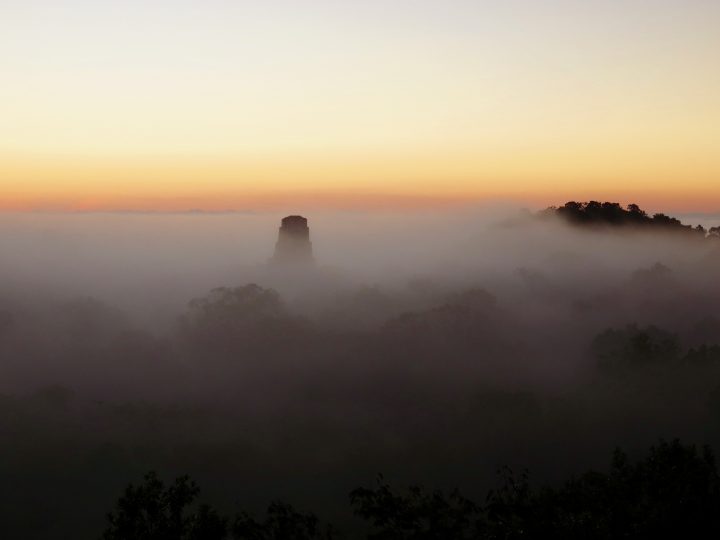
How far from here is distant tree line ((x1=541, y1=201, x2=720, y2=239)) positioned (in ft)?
594

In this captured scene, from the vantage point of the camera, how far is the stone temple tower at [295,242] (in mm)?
180125

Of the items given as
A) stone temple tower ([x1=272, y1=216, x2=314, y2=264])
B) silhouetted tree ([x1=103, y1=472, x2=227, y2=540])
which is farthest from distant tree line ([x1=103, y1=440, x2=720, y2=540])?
stone temple tower ([x1=272, y1=216, x2=314, y2=264])

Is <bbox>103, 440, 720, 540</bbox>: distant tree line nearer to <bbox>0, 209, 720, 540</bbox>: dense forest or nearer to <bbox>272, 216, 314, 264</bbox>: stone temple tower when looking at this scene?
<bbox>0, 209, 720, 540</bbox>: dense forest

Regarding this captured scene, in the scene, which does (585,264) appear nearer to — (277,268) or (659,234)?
(659,234)

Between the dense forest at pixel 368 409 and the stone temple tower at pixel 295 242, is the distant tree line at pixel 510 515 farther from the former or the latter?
the stone temple tower at pixel 295 242

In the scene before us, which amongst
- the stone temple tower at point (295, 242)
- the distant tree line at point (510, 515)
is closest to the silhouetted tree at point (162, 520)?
Result: the distant tree line at point (510, 515)

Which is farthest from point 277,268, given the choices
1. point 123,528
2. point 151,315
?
point 123,528

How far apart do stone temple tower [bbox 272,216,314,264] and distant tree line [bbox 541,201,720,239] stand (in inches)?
3071

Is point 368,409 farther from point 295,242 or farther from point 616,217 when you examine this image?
point 616,217

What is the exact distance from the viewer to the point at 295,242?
182250 millimetres

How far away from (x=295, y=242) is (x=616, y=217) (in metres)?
94.7

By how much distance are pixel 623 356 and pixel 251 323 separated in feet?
190

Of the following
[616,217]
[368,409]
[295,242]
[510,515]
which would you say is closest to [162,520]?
[510,515]

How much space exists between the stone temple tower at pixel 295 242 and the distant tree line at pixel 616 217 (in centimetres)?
7801
